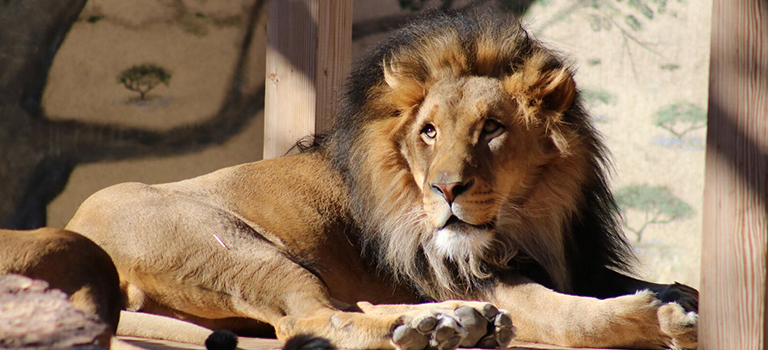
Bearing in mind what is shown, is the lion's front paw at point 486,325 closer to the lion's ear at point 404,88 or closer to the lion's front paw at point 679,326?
the lion's front paw at point 679,326

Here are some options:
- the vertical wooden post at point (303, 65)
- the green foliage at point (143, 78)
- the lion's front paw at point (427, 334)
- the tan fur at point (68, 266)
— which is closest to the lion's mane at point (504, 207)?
the vertical wooden post at point (303, 65)

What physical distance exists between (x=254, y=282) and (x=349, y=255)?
55 cm

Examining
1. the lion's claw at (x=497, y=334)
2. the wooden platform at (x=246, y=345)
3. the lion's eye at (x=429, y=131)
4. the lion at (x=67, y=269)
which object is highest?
the lion's eye at (x=429, y=131)

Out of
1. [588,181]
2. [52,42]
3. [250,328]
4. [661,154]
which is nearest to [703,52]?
[661,154]

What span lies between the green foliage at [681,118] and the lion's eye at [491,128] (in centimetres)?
211

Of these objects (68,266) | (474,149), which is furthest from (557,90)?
(68,266)

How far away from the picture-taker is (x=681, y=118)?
183 inches

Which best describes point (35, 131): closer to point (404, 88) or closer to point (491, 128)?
point (404, 88)

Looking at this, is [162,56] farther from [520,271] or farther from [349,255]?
[520,271]

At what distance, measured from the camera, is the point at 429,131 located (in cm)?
298

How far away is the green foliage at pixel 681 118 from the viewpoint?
462 centimetres

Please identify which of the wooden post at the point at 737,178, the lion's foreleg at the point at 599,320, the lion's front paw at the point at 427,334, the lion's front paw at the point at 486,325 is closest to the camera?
the wooden post at the point at 737,178

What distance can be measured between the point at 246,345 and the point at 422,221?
2.45 ft

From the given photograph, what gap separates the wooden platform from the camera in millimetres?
2467
